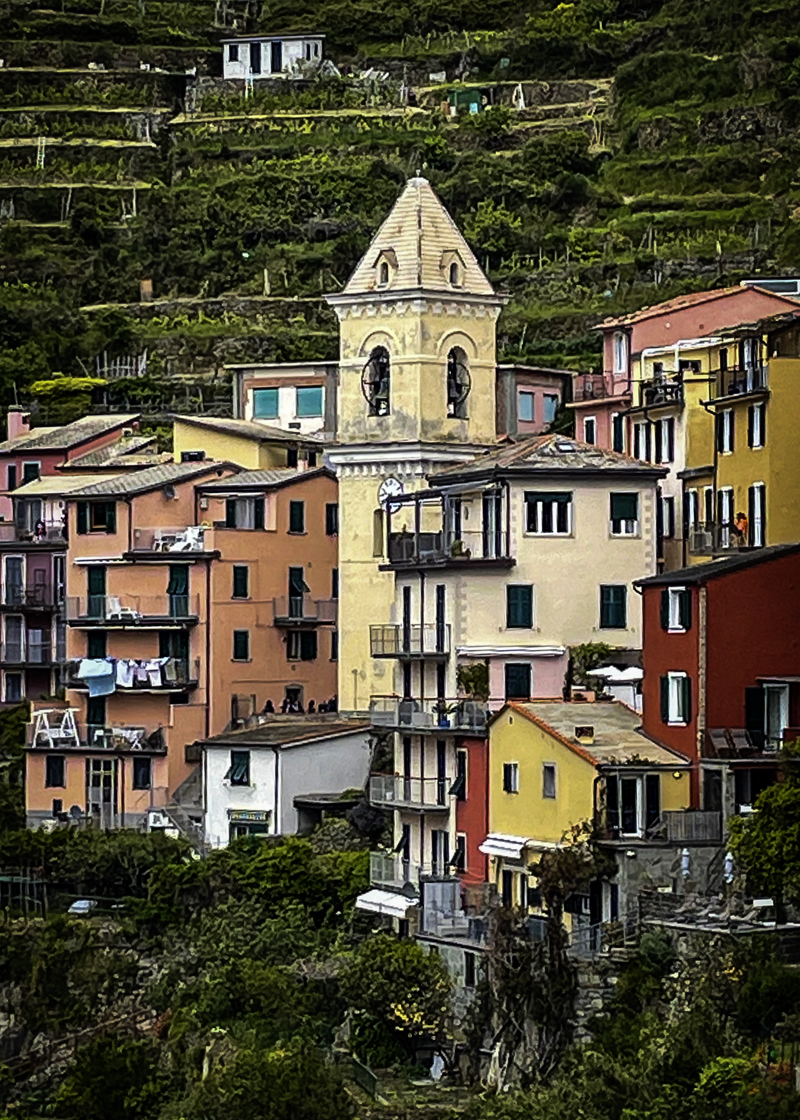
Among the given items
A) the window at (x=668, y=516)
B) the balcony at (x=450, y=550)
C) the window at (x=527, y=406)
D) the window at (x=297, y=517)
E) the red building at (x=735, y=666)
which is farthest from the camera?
the window at (x=527, y=406)

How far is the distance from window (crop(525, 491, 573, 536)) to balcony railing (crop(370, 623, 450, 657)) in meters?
2.89

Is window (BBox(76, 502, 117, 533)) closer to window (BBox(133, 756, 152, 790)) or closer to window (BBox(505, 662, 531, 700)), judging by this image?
window (BBox(133, 756, 152, 790))

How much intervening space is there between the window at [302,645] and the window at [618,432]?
888 centimetres

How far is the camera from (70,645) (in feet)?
323

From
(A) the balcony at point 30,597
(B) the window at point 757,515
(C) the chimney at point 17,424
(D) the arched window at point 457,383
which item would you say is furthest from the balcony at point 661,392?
(C) the chimney at point 17,424

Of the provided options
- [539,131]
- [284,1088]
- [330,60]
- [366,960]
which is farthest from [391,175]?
[284,1088]

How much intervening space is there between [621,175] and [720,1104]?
78.6 meters

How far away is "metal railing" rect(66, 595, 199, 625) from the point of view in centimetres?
9644

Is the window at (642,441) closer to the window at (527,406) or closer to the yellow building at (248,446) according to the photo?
the window at (527,406)

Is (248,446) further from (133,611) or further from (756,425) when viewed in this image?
(756,425)

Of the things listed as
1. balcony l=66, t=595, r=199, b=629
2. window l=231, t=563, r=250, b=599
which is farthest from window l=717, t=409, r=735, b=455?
balcony l=66, t=595, r=199, b=629

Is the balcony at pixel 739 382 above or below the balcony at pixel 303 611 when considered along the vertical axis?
above

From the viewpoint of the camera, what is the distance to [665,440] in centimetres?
9100

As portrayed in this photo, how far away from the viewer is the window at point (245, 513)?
97.8 metres
